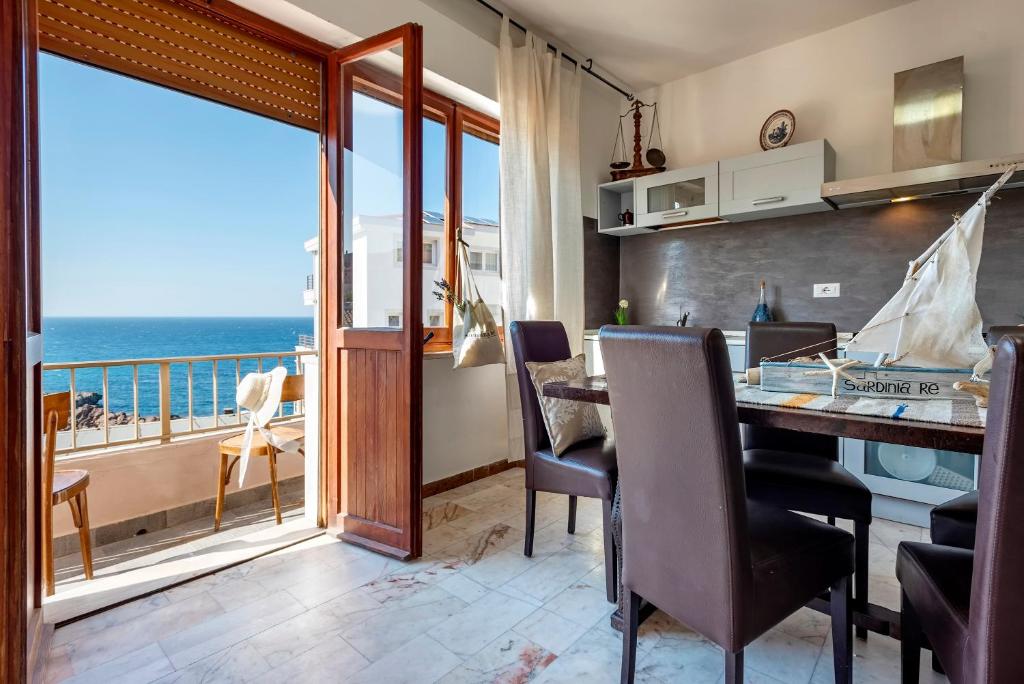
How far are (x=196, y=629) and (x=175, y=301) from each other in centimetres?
670

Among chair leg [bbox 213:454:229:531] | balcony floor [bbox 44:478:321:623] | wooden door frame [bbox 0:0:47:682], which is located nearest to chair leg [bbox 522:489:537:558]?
balcony floor [bbox 44:478:321:623]

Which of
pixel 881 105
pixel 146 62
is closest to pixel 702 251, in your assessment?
pixel 881 105

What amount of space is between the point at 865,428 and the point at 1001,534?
314mm

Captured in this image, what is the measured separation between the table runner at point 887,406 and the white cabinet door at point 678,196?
2378 millimetres

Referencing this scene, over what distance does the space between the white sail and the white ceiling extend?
2376 mm

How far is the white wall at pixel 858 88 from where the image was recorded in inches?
109

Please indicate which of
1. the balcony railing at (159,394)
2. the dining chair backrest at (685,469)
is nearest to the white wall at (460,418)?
the balcony railing at (159,394)

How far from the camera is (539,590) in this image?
1900 millimetres

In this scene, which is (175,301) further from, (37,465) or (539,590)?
(539,590)

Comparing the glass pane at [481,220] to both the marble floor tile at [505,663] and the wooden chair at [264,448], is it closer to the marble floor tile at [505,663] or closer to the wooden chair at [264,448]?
the wooden chair at [264,448]

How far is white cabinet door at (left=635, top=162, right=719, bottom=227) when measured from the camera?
3.43 m

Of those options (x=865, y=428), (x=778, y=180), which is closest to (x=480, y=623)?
(x=865, y=428)

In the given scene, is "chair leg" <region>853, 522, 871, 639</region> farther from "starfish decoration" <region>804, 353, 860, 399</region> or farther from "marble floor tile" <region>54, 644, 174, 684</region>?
"marble floor tile" <region>54, 644, 174, 684</region>

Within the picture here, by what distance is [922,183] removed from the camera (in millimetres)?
2664
